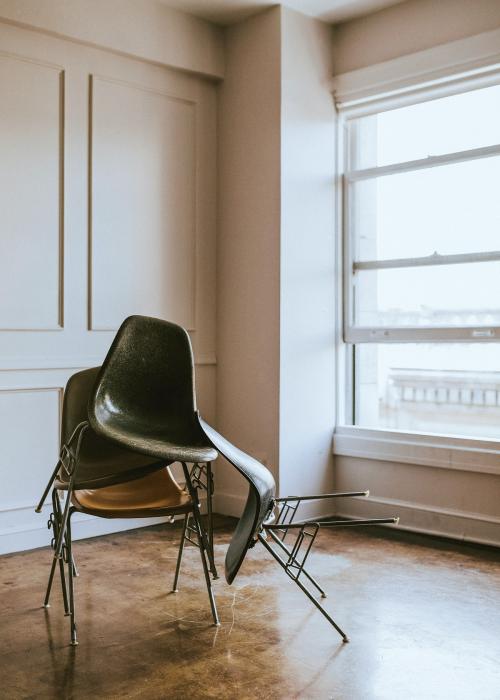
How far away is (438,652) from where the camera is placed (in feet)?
9.01

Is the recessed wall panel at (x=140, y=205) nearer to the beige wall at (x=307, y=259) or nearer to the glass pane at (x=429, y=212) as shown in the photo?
the beige wall at (x=307, y=259)

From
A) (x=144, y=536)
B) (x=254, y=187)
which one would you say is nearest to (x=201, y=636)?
(x=144, y=536)

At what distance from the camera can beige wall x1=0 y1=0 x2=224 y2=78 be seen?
13.3ft

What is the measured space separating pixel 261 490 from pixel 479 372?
2018 millimetres

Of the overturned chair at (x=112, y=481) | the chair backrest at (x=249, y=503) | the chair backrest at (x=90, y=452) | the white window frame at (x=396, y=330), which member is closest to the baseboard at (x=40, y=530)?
the overturned chair at (x=112, y=481)

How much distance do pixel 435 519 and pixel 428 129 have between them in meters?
2.13

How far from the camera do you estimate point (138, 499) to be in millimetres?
3195

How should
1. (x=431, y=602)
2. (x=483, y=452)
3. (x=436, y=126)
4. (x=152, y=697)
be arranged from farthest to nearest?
(x=436, y=126) → (x=483, y=452) → (x=431, y=602) → (x=152, y=697)

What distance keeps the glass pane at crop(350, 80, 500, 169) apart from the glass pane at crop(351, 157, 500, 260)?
0.11 m

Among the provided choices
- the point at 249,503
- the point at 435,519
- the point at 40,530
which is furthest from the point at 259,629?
the point at 435,519

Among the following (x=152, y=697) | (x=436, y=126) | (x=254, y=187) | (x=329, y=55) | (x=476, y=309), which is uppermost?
(x=329, y=55)

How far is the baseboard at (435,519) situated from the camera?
165 inches

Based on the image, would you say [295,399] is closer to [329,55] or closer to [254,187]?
[254,187]

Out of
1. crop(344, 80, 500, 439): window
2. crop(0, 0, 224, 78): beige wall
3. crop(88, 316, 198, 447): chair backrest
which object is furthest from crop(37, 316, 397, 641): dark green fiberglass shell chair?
crop(0, 0, 224, 78): beige wall
